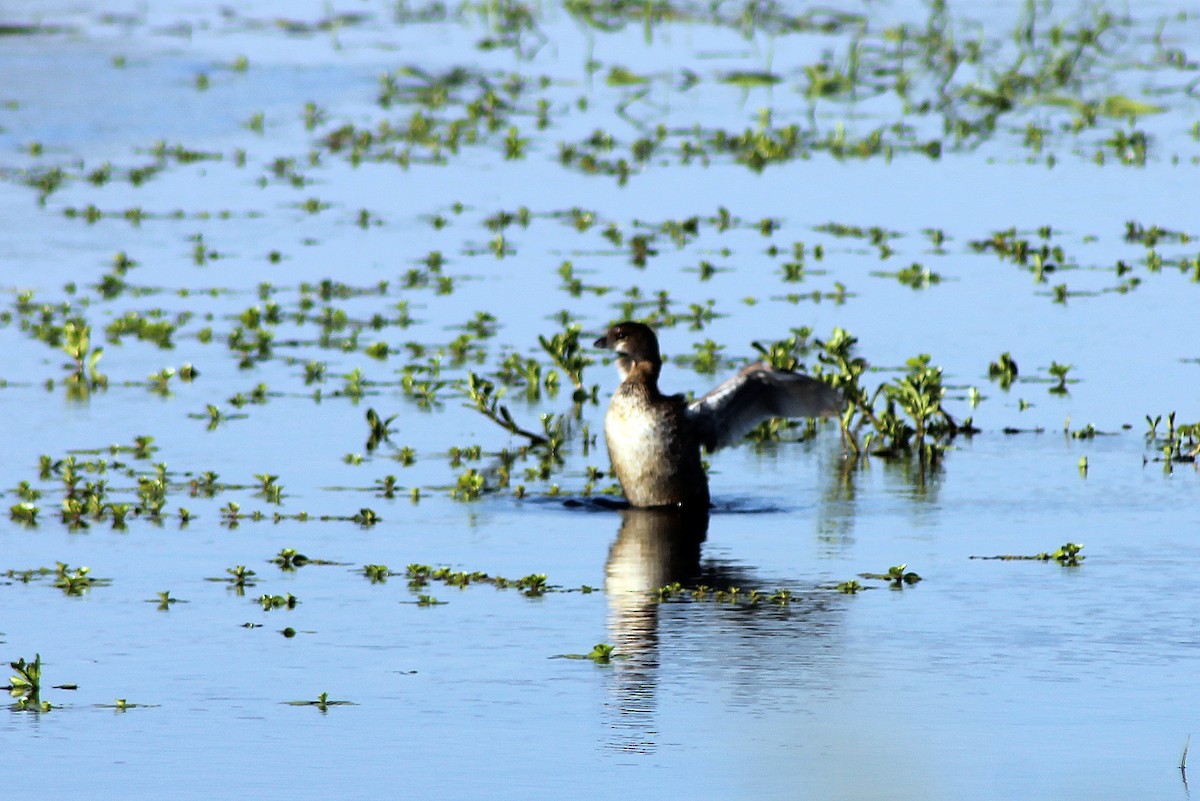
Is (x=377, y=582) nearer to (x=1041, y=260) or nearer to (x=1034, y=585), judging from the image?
(x=1034, y=585)

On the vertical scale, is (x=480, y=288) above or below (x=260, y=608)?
above

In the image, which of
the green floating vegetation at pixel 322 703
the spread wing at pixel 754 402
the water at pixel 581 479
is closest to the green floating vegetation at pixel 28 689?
the water at pixel 581 479

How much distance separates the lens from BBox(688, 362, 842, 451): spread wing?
518 inches

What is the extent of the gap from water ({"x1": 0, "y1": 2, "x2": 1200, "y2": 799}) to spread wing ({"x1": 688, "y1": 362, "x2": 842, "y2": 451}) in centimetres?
35

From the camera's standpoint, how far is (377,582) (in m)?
11.0

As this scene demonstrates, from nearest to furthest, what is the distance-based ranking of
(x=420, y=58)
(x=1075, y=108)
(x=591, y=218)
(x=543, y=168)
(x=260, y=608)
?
(x=260, y=608) → (x=591, y=218) → (x=543, y=168) → (x=1075, y=108) → (x=420, y=58)

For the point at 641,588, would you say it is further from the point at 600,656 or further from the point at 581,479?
the point at 581,479

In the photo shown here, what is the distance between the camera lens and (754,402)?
13367 millimetres

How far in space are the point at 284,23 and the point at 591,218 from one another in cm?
1633

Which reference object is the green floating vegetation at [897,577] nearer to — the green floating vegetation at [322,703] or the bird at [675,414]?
the bird at [675,414]

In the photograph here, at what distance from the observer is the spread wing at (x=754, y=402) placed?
13156mm

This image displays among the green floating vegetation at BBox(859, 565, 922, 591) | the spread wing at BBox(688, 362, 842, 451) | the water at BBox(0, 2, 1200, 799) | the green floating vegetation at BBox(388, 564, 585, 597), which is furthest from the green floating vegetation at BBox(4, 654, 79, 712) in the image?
the spread wing at BBox(688, 362, 842, 451)

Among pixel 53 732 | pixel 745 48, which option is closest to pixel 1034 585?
pixel 53 732

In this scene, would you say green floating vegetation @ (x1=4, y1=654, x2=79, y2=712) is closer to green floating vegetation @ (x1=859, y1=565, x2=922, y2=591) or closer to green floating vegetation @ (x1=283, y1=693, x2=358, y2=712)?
green floating vegetation @ (x1=283, y1=693, x2=358, y2=712)
